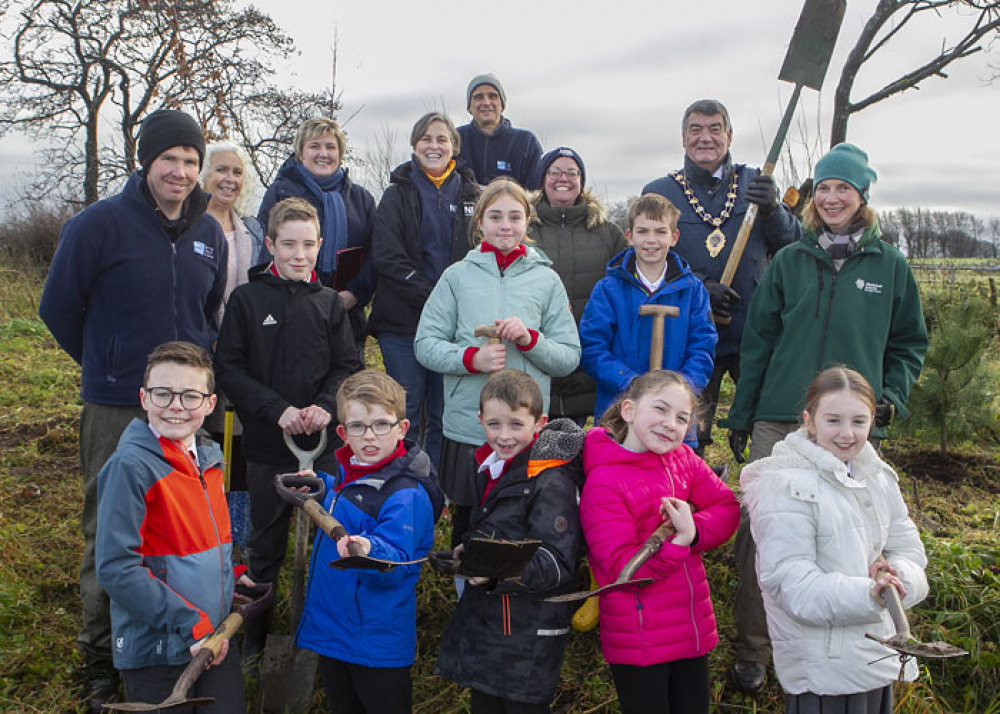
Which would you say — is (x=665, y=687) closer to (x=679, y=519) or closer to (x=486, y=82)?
(x=679, y=519)

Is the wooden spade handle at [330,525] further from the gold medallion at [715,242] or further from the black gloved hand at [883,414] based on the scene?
the gold medallion at [715,242]

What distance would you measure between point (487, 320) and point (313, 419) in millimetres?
930

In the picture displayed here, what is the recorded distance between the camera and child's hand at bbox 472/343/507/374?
11.3ft

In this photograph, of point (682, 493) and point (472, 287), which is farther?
point (472, 287)

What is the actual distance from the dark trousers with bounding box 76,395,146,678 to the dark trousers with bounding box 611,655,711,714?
223cm

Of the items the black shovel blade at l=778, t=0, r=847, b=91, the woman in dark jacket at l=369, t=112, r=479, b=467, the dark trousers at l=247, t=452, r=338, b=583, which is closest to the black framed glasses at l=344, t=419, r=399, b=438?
the dark trousers at l=247, t=452, r=338, b=583

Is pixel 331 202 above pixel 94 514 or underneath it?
above

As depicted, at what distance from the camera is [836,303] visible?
345 cm

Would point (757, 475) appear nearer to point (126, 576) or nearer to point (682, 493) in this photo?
point (682, 493)

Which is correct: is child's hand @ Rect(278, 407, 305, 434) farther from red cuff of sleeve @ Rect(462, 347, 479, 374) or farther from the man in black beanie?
red cuff of sleeve @ Rect(462, 347, 479, 374)

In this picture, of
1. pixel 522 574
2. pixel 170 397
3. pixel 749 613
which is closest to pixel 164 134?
pixel 170 397

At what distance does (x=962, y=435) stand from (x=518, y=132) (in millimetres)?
4171

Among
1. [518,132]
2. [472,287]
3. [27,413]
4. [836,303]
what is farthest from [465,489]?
[27,413]

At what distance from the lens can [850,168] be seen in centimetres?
344
